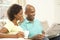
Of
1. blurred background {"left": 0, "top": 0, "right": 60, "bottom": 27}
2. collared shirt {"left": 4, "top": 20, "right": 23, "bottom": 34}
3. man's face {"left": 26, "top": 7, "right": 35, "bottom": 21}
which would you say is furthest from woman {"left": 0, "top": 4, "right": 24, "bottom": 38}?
blurred background {"left": 0, "top": 0, "right": 60, "bottom": 27}

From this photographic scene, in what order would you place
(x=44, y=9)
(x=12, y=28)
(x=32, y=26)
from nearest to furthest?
1. (x=12, y=28)
2. (x=32, y=26)
3. (x=44, y=9)

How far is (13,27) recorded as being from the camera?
1648 millimetres

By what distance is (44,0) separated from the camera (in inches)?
102

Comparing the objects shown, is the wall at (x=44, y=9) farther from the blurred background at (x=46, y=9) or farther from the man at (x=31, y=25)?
the man at (x=31, y=25)

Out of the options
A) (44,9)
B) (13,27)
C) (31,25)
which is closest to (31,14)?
(31,25)

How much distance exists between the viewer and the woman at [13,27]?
A: 4.94 feet

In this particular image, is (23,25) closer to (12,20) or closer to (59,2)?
(12,20)

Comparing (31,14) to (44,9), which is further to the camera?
(44,9)

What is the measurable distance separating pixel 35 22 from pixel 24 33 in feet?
1.31

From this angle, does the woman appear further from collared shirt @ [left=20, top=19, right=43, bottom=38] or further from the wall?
the wall

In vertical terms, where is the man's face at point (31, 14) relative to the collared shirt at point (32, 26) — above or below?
above

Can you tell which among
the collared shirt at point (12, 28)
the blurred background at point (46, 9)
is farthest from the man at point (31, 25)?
the blurred background at point (46, 9)

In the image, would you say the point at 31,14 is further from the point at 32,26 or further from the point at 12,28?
the point at 12,28

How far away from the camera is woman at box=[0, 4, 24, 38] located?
1504mm
